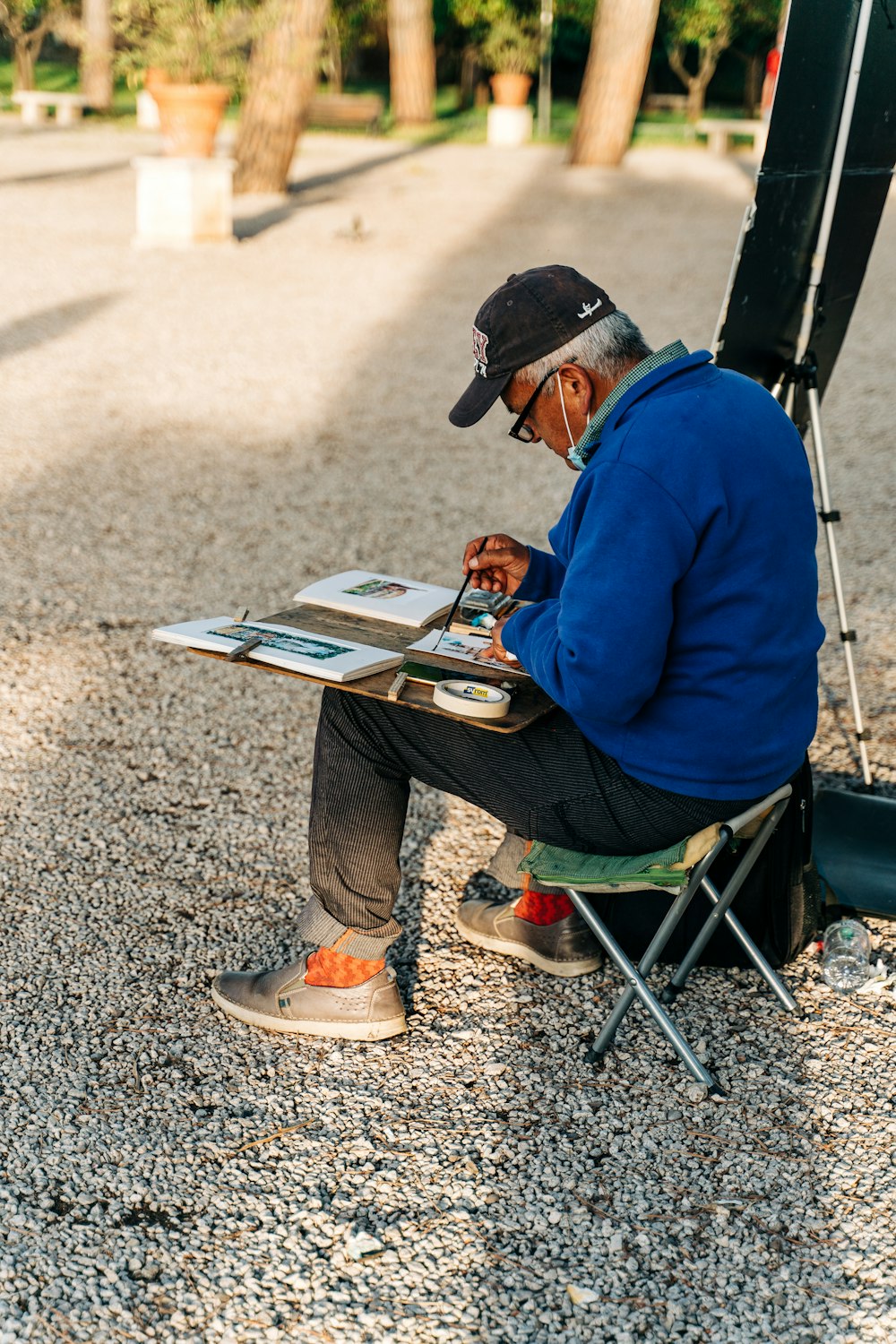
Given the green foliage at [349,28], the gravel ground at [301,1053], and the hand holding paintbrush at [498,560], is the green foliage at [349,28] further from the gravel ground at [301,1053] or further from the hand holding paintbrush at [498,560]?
the hand holding paintbrush at [498,560]

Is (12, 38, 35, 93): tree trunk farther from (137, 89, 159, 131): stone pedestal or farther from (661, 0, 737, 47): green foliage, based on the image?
(661, 0, 737, 47): green foliage

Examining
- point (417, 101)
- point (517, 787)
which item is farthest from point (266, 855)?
point (417, 101)

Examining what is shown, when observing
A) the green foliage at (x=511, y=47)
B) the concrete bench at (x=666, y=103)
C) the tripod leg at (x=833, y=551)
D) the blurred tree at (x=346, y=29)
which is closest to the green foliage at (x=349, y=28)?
the blurred tree at (x=346, y=29)

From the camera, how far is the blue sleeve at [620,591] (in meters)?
2.25

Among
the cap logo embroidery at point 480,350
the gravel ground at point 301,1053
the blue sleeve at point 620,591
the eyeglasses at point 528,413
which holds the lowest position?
the gravel ground at point 301,1053

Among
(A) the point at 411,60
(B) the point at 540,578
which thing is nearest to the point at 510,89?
(A) the point at 411,60

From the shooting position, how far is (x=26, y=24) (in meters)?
28.1

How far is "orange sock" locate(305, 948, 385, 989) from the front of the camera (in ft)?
9.37

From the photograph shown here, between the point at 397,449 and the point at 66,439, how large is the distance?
1.75 metres

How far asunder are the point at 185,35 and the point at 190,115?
4.37 feet

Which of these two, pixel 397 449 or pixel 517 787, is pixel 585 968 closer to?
pixel 517 787

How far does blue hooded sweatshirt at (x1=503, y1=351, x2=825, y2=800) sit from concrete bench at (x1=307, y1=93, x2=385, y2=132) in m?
22.9

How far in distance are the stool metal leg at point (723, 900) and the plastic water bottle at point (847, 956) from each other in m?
0.36

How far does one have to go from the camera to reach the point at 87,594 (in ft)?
17.3
